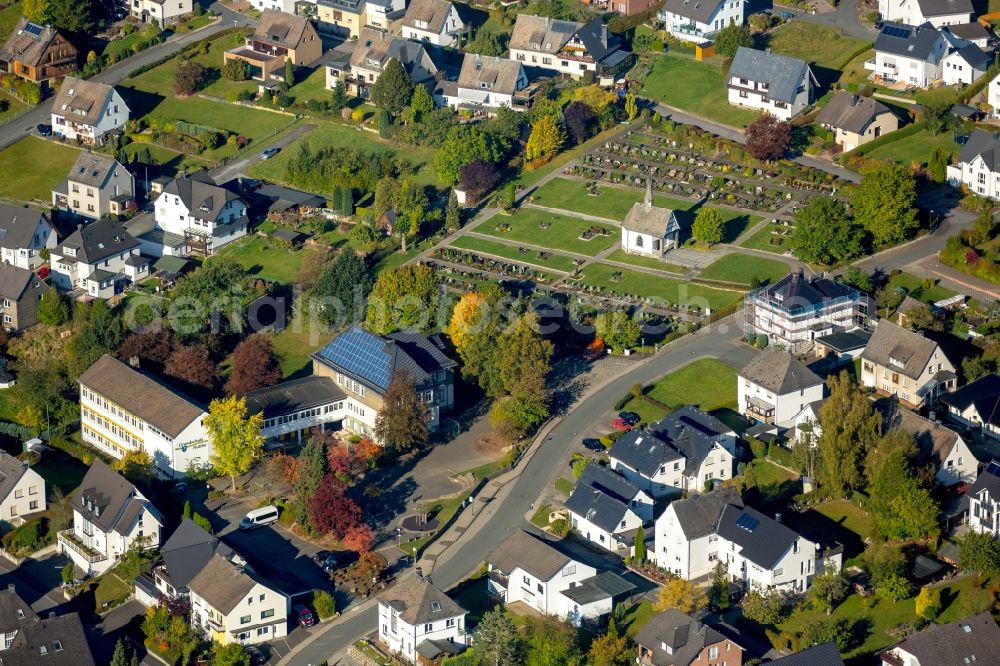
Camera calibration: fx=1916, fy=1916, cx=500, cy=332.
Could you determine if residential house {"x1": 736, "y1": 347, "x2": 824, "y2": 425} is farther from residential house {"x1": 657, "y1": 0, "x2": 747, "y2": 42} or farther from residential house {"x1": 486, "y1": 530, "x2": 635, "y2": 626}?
residential house {"x1": 657, "y1": 0, "x2": 747, "y2": 42}

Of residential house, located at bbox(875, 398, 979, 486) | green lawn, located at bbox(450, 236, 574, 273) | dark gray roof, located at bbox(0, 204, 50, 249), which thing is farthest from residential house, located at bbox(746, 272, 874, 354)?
dark gray roof, located at bbox(0, 204, 50, 249)

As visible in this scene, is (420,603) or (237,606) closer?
(420,603)

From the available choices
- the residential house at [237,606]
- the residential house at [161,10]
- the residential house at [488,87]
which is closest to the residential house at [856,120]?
the residential house at [488,87]

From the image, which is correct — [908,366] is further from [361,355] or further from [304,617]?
[304,617]

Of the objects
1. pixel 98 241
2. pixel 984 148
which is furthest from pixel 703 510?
pixel 98 241

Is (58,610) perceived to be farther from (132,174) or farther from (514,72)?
(514,72)

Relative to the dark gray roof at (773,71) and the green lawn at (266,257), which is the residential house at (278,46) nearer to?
the green lawn at (266,257)
